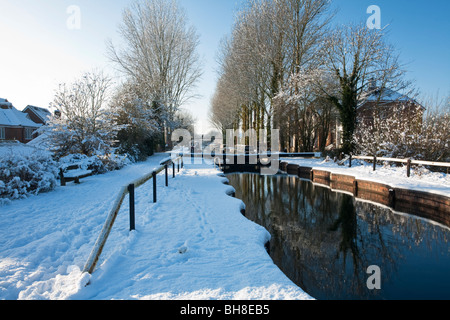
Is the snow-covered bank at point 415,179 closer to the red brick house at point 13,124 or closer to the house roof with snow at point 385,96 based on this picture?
the house roof with snow at point 385,96

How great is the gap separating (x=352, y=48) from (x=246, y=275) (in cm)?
1827

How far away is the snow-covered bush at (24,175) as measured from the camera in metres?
6.71

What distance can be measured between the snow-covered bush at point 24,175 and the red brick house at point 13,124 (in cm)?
2750

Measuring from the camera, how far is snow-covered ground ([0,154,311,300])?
8.68ft

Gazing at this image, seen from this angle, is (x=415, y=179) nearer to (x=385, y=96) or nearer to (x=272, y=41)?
(x=385, y=96)

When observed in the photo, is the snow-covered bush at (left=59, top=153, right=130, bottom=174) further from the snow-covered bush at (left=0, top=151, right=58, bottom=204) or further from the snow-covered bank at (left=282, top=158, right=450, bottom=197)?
the snow-covered bank at (left=282, top=158, right=450, bottom=197)

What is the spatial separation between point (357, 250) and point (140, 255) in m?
4.58

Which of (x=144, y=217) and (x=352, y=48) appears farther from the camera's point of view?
(x=352, y=48)

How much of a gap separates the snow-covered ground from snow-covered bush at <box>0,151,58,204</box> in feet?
2.17

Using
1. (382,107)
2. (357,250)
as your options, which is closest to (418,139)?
(357,250)

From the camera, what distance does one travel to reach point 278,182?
14594mm

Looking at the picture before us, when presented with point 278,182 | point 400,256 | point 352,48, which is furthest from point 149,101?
point 400,256

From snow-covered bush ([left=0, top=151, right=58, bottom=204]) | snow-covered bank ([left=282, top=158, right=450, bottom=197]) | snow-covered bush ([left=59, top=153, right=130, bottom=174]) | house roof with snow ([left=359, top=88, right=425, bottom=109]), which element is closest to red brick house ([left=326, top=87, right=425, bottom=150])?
house roof with snow ([left=359, top=88, right=425, bottom=109])
